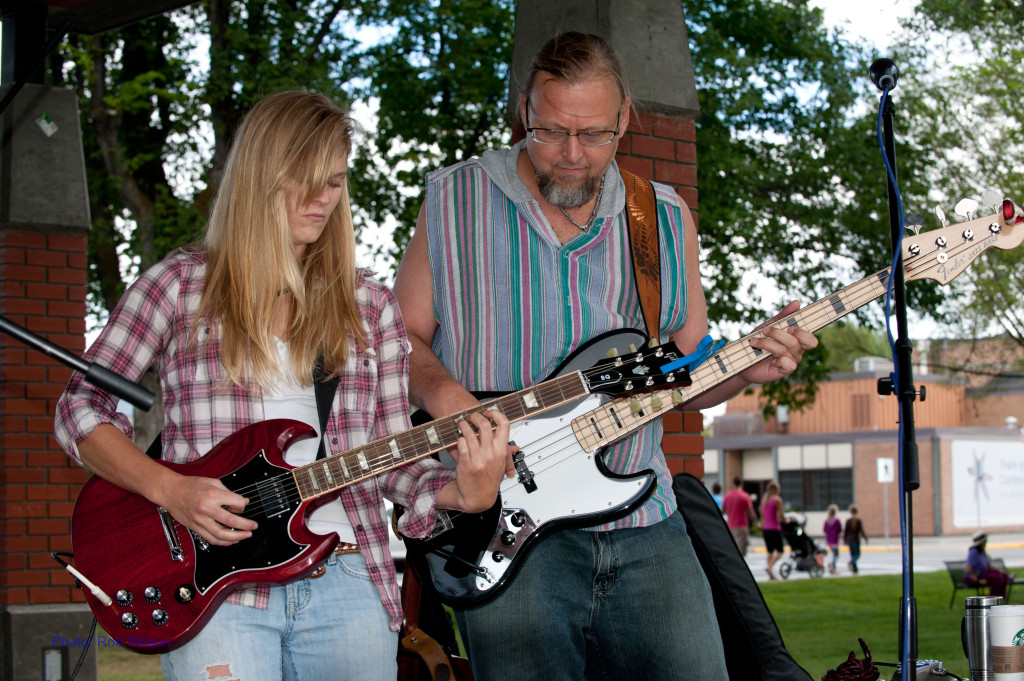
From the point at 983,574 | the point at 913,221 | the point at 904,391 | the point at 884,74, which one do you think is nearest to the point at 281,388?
the point at 904,391

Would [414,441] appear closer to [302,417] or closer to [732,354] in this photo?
[302,417]

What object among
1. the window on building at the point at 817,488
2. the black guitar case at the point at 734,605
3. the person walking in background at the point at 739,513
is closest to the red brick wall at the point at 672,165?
the black guitar case at the point at 734,605

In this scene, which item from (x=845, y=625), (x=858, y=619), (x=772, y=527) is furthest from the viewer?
(x=772, y=527)

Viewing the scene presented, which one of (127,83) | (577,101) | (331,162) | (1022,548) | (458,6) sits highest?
(458,6)

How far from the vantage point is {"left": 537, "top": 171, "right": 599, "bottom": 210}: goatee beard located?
10.1ft

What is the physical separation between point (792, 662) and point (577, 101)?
82.0 inches

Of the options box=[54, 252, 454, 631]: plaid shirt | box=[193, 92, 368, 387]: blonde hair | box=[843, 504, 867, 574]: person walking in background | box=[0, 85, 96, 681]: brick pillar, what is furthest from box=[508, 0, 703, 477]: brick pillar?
box=[843, 504, 867, 574]: person walking in background

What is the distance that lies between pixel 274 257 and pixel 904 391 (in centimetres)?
166

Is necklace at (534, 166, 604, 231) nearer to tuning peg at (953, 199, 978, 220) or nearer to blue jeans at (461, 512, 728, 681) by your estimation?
blue jeans at (461, 512, 728, 681)

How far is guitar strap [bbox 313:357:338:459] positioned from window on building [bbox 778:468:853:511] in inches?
1651

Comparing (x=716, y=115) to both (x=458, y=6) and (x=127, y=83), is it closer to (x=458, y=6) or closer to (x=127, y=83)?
(x=458, y=6)

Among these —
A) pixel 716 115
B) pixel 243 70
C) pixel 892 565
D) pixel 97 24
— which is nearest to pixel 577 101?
pixel 97 24

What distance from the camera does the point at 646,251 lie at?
317 cm

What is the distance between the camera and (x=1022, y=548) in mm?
32656
